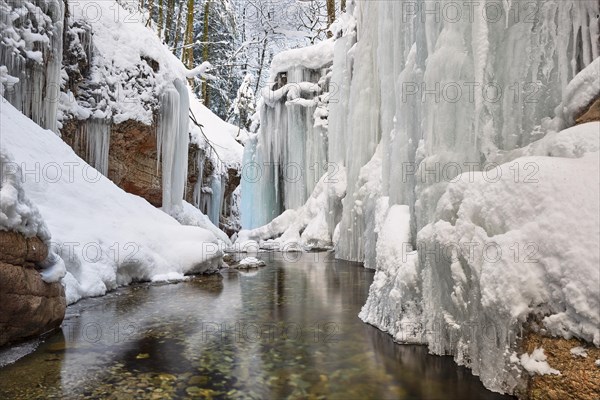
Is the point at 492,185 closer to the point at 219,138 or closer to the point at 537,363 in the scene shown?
the point at 537,363

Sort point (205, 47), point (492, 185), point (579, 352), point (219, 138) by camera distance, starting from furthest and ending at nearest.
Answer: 1. point (205, 47)
2. point (219, 138)
3. point (492, 185)
4. point (579, 352)

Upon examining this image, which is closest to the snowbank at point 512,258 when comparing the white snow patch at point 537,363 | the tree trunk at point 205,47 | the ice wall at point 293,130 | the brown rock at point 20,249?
the white snow patch at point 537,363

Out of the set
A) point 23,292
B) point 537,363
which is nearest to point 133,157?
point 23,292

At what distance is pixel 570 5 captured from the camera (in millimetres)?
3719

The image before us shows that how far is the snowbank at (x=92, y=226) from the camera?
626cm

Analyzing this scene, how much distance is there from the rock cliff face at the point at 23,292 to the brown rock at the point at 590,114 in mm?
4681

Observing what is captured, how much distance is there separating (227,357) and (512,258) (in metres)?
2.37

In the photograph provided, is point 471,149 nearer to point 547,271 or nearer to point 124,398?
point 547,271

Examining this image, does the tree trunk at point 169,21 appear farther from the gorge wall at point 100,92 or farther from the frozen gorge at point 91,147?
the gorge wall at point 100,92

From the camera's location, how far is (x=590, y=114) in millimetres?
3145

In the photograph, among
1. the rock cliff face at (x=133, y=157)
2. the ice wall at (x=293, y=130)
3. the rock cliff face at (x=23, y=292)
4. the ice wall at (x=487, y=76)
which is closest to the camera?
the rock cliff face at (x=23, y=292)

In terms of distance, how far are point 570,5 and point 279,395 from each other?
158 inches

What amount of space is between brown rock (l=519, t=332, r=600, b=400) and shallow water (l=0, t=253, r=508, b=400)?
15.0 inches

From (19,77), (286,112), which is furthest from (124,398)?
(286,112)
